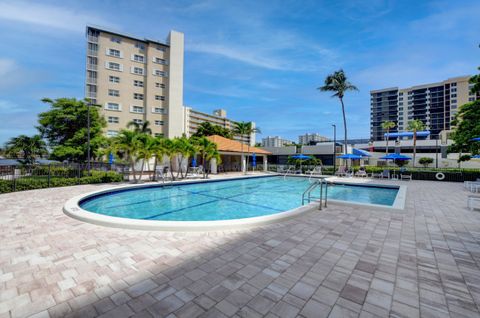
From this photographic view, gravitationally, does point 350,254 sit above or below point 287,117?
below

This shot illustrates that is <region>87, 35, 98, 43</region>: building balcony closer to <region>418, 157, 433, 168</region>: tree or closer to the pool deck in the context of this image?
the pool deck

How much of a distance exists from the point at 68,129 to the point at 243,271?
25.1 metres

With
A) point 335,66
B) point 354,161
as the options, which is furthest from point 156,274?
point 354,161

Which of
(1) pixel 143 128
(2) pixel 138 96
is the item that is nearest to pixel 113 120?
(1) pixel 143 128

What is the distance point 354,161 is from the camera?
33.2 m

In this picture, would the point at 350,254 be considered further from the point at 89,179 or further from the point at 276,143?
the point at 276,143

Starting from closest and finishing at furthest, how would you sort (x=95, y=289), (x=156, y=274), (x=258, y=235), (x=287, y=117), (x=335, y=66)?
(x=95, y=289) → (x=156, y=274) → (x=258, y=235) → (x=335, y=66) → (x=287, y=117)

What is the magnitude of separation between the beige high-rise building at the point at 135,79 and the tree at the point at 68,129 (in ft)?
26.2

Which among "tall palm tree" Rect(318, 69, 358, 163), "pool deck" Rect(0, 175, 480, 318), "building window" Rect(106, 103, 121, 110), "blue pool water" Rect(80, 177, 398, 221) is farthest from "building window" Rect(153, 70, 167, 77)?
"pool deck" Rect(0, 175, 480, 318)

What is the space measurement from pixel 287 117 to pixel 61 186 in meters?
44.9

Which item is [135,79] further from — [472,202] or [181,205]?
[472,202]

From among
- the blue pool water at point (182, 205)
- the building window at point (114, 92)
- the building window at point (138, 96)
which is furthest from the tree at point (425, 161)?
the building window at point (114, 92)

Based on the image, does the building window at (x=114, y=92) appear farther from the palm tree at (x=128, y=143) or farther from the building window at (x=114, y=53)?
the palm tree at (x=128, y=143)

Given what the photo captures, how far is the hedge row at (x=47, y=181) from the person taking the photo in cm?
1052
